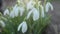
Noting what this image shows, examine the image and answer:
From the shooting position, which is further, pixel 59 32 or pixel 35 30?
pixel 59 32

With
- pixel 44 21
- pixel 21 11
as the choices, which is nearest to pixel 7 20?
pixel 21 11

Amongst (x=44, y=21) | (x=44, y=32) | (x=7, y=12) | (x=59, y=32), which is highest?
(x=7, y=12)

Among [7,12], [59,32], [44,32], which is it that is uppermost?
[7,12]

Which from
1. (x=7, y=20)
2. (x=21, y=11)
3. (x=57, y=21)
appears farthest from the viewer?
(x=57, y=21)

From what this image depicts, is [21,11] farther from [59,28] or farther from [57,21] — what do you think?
[57,21]

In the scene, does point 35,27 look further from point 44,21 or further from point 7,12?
point 7,12

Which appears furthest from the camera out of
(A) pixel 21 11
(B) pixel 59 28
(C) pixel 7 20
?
(B) pixel 59 28

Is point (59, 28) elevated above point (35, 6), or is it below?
below

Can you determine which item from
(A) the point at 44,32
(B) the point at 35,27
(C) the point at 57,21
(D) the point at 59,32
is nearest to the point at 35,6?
(B) the point at 35,27

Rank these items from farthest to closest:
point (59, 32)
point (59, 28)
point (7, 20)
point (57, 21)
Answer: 1. point (57, 21)
2. point (59, 28)
3. point (59, 32)
4. point (7, 20)
